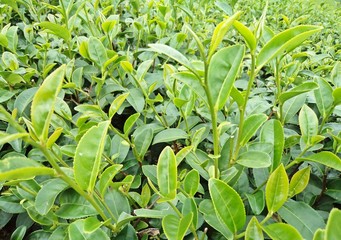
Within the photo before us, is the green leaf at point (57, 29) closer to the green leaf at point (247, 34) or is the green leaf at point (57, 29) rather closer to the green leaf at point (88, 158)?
the green leaf at point (88, 158)

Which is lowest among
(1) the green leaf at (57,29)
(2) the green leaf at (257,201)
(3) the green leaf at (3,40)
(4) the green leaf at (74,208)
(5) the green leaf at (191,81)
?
(4) the green leaf at (74,208)

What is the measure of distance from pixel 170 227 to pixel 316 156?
1.39ft

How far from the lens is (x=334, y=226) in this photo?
57 cm

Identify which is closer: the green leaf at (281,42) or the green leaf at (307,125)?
the green leaf at (281,42)

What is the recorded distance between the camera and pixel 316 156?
3.10ft

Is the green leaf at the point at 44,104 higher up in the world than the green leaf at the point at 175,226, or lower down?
higher up

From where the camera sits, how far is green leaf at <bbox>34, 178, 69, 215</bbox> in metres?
0.95

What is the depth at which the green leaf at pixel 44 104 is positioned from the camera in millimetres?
707

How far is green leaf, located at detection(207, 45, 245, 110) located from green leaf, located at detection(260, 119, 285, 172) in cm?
26

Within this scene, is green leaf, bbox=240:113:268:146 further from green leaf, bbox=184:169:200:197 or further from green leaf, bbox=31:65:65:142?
green leaf, bbox=31:65:65:142

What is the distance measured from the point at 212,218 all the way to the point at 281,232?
23cm

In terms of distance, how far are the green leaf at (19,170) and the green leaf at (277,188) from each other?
0.45 meters

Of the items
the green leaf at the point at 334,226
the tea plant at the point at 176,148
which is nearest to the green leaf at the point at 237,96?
the tea plant at the point at 176,148

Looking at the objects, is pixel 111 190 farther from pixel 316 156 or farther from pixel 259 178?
pixel 316 156
